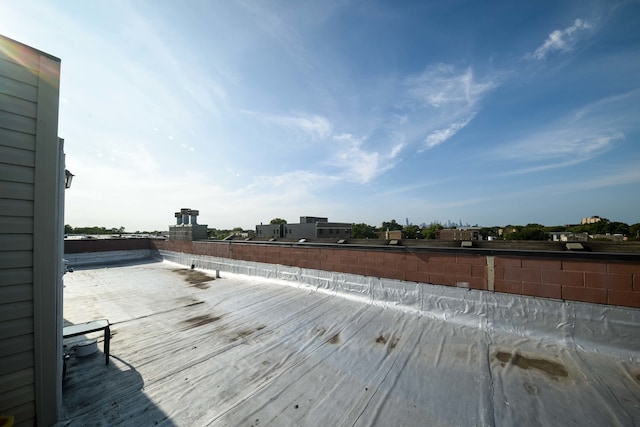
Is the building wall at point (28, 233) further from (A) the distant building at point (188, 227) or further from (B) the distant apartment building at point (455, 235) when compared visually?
(B) the distant apartment building at point (455, 235)

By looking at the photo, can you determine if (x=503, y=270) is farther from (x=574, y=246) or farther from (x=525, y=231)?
(x=525, y=231)

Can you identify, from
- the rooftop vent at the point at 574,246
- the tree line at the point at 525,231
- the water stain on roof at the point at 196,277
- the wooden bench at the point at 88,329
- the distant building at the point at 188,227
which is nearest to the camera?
the wooden bench at the point at 88,329

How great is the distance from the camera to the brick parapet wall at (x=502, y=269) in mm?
4121

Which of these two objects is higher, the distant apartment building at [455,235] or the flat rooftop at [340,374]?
the distant apartment building at [455,235]

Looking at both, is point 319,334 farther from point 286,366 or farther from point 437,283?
point 437,283

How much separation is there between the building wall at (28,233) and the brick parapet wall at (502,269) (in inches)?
244

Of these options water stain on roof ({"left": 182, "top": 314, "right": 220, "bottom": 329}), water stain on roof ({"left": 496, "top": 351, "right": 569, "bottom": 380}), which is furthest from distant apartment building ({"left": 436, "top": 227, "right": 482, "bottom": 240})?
water stain on roof ({"left": 182, "top": 314, "right": 220, "bottom": 329})

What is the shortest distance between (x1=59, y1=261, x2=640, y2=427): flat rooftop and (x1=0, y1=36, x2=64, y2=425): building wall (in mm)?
646

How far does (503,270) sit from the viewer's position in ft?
16.6

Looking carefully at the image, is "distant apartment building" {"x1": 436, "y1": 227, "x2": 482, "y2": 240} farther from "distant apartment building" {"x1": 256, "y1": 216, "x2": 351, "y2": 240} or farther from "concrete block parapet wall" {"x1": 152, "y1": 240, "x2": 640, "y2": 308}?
"distant apartment building" {"x1": 256, "y1": 216, "x2": 351, "y2": 240}

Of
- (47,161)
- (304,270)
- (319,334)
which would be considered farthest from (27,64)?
(304,270)

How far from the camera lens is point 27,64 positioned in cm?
237

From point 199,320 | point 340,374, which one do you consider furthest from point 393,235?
point 340,374

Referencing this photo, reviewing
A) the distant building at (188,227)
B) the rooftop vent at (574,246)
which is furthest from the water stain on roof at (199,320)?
the distant building at (188,227)
